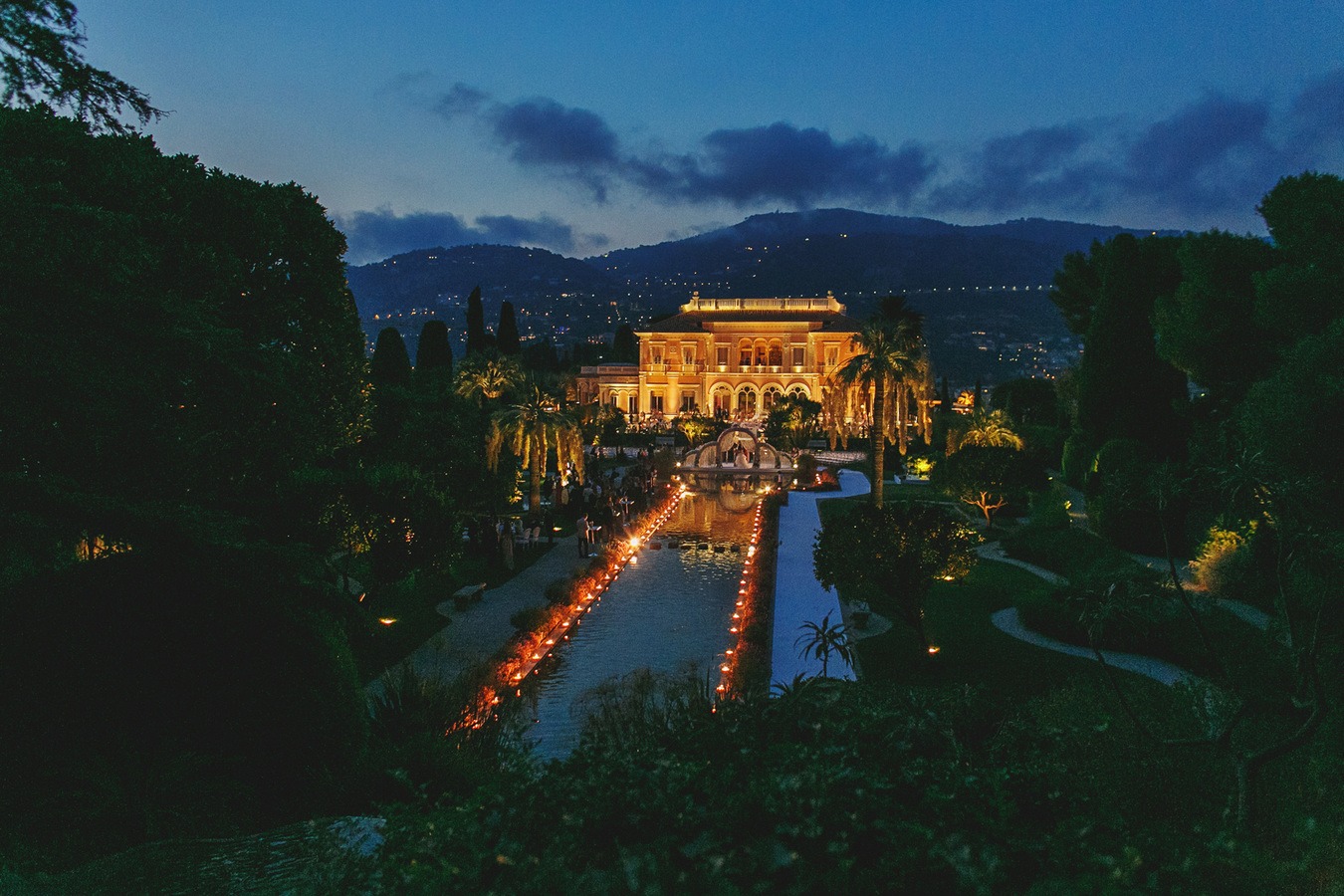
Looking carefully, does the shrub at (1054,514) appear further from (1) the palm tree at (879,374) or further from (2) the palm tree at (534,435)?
(2) the palm tree at (534,435)

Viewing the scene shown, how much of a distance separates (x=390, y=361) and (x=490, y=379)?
4.48 metres

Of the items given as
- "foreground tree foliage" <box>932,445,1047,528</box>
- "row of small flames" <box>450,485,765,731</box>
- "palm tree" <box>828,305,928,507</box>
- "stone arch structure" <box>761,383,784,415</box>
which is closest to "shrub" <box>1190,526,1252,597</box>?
"foreground tree foliage" <box>932,445,1047,528</box>

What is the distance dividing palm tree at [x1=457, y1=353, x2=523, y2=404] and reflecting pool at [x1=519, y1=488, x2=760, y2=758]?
1573cm

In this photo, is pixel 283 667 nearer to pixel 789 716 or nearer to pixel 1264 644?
pixel 789 716

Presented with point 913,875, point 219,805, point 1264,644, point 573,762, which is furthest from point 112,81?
point 1264,644

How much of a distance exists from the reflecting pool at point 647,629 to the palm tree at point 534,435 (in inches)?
144

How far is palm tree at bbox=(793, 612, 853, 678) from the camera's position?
11414 mm

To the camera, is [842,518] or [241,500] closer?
[241,500]

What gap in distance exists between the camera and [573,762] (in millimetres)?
4059

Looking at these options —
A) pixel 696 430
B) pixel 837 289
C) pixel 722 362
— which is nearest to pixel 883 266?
pixel 837 289

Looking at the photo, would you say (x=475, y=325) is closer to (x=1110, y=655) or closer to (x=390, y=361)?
(x=390, y=361)

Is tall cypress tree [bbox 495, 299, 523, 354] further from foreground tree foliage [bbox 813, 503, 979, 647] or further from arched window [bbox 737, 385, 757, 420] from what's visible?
foreground tree foliage [bbox 813, 503, 979, 647]

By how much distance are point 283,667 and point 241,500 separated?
3.32 metres

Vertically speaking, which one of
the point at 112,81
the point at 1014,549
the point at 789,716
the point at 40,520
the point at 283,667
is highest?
the point at 112,81
